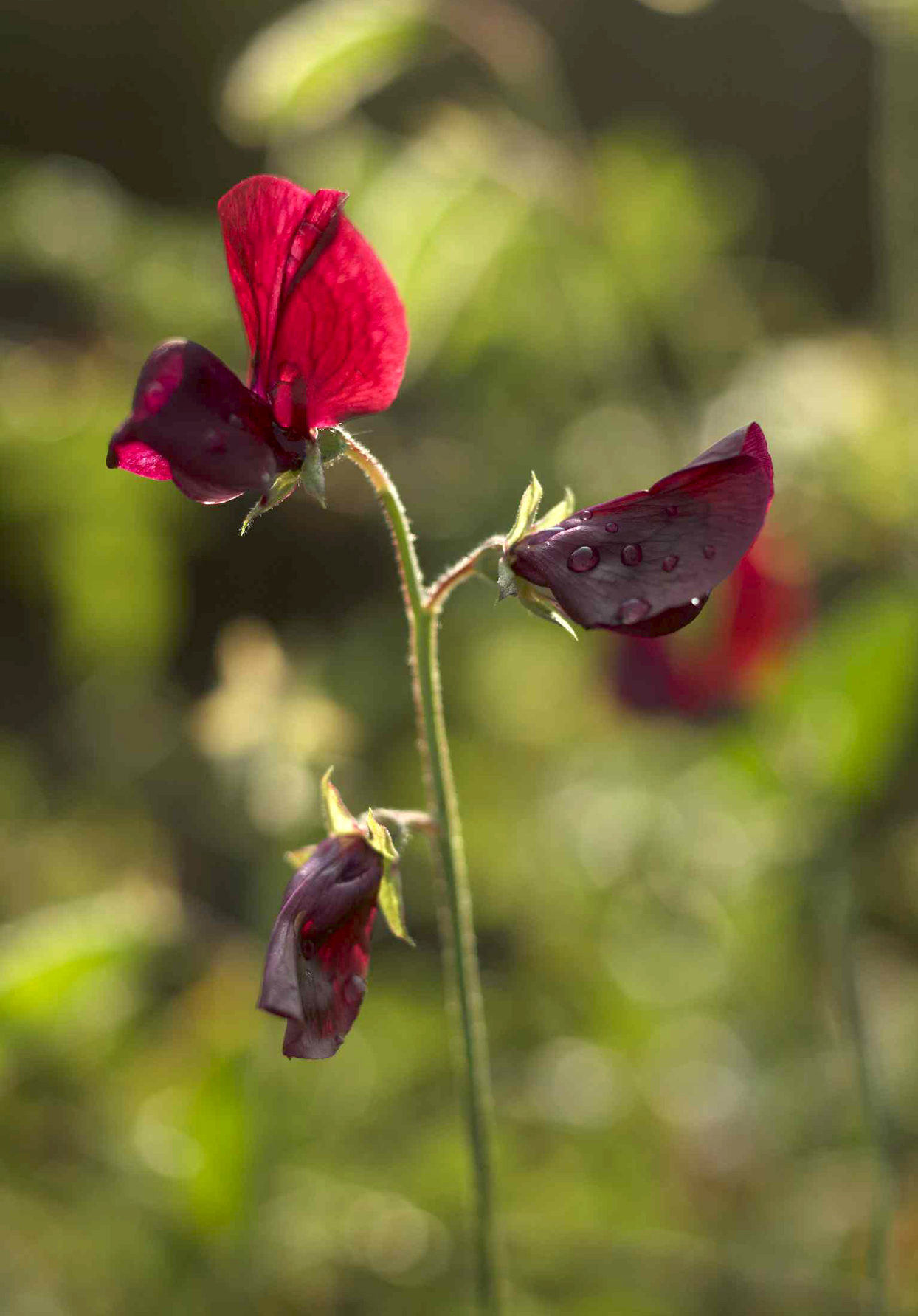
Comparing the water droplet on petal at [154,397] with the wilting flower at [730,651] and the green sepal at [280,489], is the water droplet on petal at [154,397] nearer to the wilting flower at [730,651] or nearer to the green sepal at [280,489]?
the green sepal at [280,489]

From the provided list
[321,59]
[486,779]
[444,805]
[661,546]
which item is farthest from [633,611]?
[486,779]

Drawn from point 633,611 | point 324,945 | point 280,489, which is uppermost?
point 280,489

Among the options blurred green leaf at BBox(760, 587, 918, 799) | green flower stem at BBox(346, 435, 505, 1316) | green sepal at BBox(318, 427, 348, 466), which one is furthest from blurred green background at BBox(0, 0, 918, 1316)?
green sepal at BBox(318, 427, 348, 466)

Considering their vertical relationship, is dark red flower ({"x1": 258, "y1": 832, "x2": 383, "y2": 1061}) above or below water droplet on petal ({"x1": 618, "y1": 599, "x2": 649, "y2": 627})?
below

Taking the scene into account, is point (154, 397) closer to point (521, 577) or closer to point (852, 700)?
point (521, 577)

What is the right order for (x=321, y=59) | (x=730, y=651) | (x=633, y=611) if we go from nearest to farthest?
(x=633, y=611), (x=321, y=59), (x=730, y=651)

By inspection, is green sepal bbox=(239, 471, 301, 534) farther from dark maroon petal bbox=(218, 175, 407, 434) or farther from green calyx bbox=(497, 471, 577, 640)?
green calyx bbox=(497, 471, 577, 640)

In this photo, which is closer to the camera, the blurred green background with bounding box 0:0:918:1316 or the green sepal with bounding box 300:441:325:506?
the green sepal with bounding box 300:441:325:506
